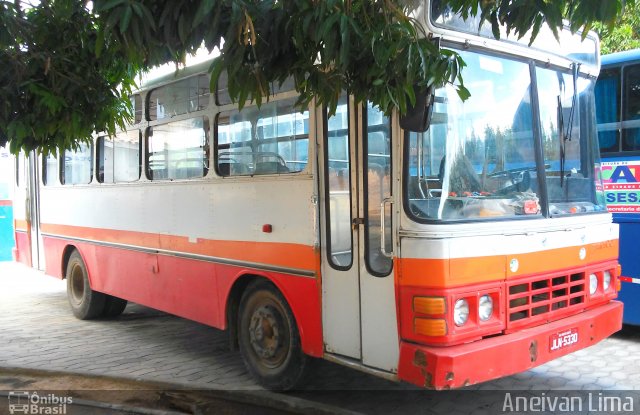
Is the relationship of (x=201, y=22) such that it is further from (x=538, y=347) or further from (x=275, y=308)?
(x=538, y=347)

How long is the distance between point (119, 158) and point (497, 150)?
4.78 meters

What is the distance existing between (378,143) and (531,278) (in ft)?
4.55

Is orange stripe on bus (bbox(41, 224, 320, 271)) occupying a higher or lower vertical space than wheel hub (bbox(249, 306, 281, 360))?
higher

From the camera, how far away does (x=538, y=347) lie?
401cm

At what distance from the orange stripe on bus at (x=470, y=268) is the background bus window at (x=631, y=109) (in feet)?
8.76

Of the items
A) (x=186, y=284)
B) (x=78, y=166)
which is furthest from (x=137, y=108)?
(x=186, y=284)

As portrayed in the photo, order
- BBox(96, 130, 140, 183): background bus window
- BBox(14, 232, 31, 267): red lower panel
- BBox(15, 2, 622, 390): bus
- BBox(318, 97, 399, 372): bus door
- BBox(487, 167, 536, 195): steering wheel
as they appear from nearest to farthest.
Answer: BBox(15, 2, 622, 390): bus
BBox(318, 97, 399, 372): bus door
BBox(487, 167, 536, 195): steering wheel
BBox(96, 130, 140, 183): background bus window
BBox(14, 232, 31, 267): red lower panel

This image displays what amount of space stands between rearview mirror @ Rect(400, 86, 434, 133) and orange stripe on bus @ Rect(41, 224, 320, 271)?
1322mm

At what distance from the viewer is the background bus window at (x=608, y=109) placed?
6.47 metres

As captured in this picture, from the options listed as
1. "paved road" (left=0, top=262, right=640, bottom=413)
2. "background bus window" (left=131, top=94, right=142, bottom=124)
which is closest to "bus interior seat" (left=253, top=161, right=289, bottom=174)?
"paved road" (left=0, top=262, right=640, bottom=413)

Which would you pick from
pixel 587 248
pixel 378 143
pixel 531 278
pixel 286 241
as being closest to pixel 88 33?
pixel 286 241

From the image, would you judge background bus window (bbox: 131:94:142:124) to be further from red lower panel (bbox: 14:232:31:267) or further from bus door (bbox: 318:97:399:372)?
red lower panel (bbox: 14:232:31:267)

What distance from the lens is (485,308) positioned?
3904mm
